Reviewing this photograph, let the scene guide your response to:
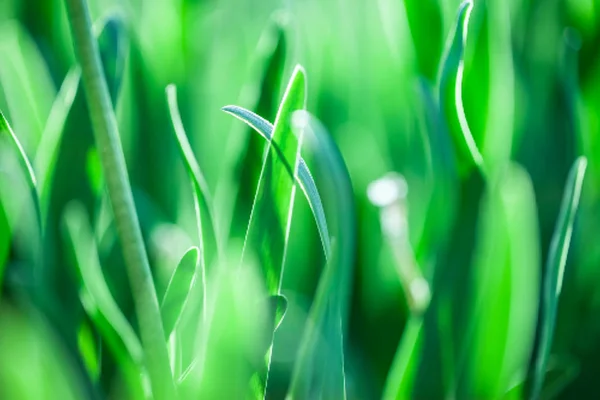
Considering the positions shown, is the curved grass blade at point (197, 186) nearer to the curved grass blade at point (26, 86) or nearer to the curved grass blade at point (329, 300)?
the curved grass blade at point (329, 300)

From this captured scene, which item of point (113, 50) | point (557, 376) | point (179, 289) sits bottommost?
point (557, 376)

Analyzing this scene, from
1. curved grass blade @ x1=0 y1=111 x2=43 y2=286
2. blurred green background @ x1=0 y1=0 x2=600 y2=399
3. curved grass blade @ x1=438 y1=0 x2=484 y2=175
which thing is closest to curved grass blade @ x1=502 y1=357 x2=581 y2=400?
blurred green background @ x1=0 y1=0 x2=600 y2=399

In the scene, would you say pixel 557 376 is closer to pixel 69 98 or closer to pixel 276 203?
pixel 276 203

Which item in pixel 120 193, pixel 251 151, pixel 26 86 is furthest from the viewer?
pixel 26 86

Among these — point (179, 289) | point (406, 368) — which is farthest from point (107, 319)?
point (406, 368)

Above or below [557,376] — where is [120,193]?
above

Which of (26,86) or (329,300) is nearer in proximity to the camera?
(329,300)

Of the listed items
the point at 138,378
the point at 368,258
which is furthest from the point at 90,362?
the point at 368,258
